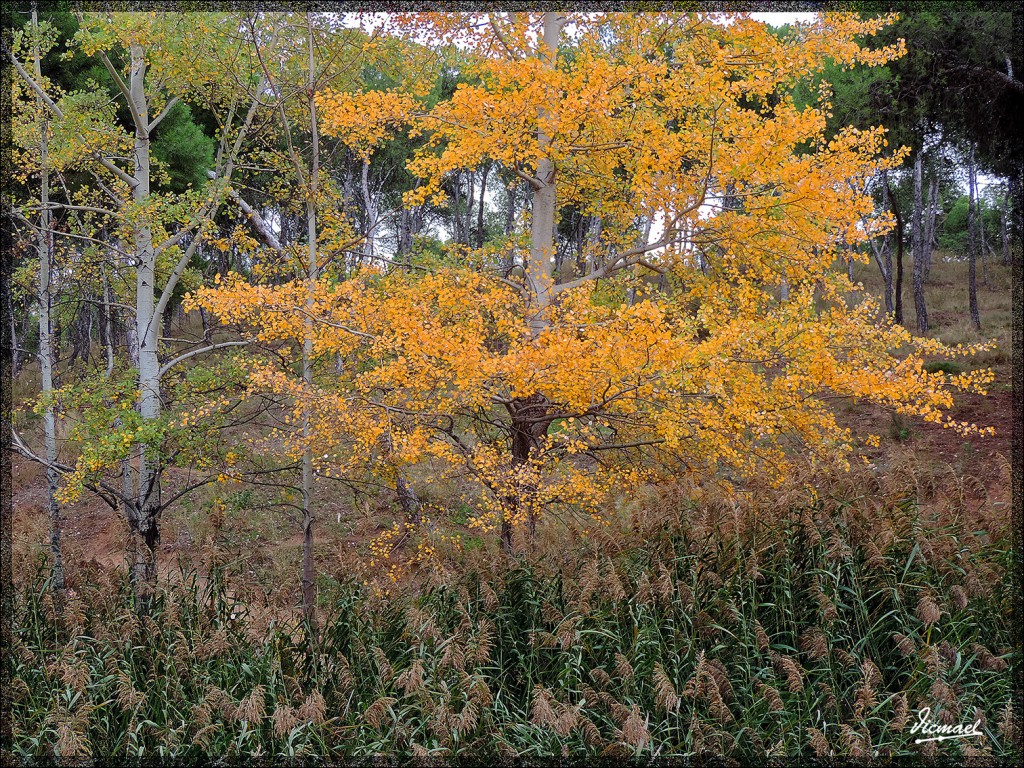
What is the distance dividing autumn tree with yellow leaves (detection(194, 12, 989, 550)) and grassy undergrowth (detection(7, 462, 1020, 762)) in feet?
2.44

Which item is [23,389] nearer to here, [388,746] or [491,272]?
[491,272]

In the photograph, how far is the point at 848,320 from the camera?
18.7ft

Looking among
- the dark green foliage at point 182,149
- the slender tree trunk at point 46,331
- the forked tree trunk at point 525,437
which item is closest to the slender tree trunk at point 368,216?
the forked tree trunk at point 525,437

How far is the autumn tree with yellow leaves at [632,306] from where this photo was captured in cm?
539

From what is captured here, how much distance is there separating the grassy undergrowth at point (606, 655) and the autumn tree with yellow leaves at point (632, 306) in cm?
74

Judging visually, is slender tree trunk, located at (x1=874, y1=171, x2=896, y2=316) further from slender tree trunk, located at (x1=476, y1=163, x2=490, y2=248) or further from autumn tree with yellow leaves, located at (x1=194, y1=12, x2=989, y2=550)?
slender tree trunk, located at (x1=476, y1=163, x2=490, y2=248)

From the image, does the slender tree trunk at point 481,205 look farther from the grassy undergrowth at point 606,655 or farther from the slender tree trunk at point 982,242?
the slender tree trunk at point 982,242

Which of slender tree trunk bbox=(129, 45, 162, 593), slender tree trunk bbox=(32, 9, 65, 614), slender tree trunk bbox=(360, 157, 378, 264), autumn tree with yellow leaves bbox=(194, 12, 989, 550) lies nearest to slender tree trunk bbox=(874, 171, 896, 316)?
autumn tree with yellow leaves bbox=(194, 12, 989, 550)

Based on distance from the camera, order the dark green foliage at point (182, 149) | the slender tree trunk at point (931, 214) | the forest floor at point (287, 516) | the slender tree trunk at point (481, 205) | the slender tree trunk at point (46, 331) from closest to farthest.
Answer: the slender tree trunk at point (46, 331) < the forest floor at point (287, 516) < the dark green foliage at point (182, 149) < the slender tree trunk at point (481, 205) < the slender tree trunk at point (931, 214)

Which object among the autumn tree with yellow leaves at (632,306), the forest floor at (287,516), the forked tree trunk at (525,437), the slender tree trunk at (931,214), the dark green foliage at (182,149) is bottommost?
the forest floor at (287,516)

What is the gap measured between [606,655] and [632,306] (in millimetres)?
3110

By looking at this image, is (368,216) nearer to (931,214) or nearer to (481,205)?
(481,205)

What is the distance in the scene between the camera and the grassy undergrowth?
4.01 metres

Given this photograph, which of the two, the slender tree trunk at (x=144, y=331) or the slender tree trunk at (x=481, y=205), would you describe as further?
the slender tree trunk at (x=481, y=205)
